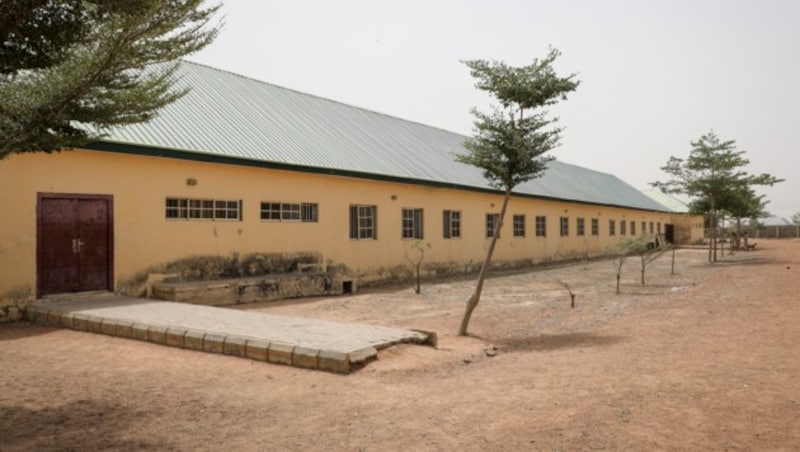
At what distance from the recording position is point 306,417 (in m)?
4.66

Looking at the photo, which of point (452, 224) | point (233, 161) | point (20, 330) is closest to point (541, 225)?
point (452, 224)

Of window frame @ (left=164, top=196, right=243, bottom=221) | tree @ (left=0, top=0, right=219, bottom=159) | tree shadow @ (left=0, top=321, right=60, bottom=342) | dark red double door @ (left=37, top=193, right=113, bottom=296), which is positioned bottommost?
tree shadow @ (left=0, top=321, right=60, bottom=342)

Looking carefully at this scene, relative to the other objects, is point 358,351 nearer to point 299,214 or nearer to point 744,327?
point 744,327

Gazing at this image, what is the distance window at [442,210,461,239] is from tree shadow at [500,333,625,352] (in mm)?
11474

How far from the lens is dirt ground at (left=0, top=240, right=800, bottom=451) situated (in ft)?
13.5

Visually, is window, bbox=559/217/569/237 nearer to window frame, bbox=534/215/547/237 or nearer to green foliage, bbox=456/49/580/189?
window frame, bbox=534/215/547/237

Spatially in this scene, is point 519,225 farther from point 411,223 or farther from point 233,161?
point 233,161

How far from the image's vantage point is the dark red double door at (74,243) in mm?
9984

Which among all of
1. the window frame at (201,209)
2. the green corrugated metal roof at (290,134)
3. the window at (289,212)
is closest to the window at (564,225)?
the green corrugated metal roof at (290,134)

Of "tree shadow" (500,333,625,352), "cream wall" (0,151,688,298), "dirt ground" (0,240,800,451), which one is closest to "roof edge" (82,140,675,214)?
"cream wall" (0,151,688,298)

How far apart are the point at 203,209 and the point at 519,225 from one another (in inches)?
624

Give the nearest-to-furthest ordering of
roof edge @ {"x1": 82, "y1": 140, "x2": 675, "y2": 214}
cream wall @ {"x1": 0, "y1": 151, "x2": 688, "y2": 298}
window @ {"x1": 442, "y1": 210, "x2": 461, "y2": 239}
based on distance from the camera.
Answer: cream wall @ {"x1": 0, "y1": 151, "x2": 688, "y2": 298} → roof edge @ {"x1": 82, "y1": 140, "x2": 675, "y2": 214} → window @ {"x1": 442, "y1": 210, "x2": 461, "y2": 239}

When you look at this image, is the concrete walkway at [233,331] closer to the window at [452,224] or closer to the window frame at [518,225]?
the window at [452,224]

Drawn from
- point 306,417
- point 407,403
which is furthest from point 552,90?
point 306,417
